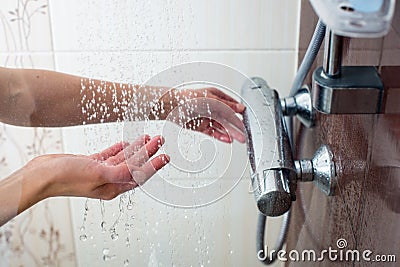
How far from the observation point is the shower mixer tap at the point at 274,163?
688mm

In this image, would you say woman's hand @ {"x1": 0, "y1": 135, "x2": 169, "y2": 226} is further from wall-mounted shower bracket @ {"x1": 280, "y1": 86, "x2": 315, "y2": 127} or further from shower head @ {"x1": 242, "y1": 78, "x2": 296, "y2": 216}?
wall-mounted shower bracket @ {"x1": 280, "y1": 86, "x2": 315, "y2": 127}

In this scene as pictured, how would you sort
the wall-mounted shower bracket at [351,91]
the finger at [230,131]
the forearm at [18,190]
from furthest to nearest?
the finger at [230,131]
the forearm at [18,190]
the wall-mounted shower bracket at [351,91]

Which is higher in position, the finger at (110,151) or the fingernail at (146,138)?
the fingernail at (146,138)

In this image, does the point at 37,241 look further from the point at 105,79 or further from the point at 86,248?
the point at 105,79

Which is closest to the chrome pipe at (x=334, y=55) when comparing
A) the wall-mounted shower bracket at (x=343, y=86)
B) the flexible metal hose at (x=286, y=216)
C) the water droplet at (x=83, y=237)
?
the wall-mounted shower bracket at (x=343, y=86)

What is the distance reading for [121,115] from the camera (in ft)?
2.35

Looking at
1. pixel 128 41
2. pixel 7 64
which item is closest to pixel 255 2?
pixel 128 41

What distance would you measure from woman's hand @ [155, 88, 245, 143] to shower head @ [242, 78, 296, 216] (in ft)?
0.06

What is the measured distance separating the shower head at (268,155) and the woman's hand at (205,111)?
0.06 ft

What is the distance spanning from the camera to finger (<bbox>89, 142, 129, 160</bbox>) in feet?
2.22

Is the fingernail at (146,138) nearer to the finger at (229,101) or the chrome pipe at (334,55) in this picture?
the finger at (229,101)

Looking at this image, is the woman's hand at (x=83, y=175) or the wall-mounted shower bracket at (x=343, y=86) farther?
the woman's hand at (x=83, y=175)

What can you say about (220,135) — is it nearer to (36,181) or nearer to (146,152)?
(146,152)

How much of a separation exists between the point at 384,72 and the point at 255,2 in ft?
1.17
